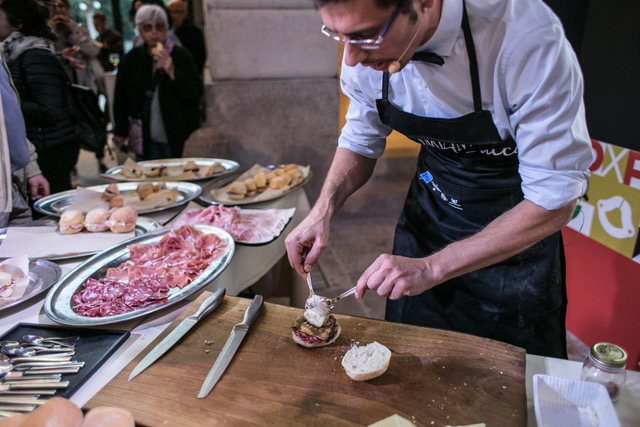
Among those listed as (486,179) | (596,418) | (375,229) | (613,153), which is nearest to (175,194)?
(486,179)

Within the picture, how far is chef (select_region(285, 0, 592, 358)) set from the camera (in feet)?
4.29

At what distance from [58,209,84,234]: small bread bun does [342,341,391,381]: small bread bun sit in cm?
164

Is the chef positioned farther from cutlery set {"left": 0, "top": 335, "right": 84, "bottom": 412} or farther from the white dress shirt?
cutlery set {"left": 0, "top": 335, "right": 84, "bottom": 412}

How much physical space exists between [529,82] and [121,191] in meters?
2.59

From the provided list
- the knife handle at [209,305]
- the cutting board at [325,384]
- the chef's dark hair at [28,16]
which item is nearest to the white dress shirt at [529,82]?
the cutting board at [325,384]

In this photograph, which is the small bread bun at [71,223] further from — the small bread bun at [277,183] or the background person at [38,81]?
the small bread bun at [277,183]

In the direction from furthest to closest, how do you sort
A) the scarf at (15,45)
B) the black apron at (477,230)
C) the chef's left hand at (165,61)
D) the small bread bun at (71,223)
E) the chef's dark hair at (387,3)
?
the chef's left hand at (165,61), the scarf at (15,45), the small bread bun at (71,223), the black apron at (477,230), the chef's dark hair at (387,3)

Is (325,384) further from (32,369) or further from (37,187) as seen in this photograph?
(37,187)

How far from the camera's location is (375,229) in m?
5.50

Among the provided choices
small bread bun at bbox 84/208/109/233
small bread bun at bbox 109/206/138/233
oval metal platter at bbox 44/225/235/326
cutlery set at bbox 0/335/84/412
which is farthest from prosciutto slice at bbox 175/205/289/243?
cutlery set at bbox 0/335/84/412

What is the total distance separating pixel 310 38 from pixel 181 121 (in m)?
1.58

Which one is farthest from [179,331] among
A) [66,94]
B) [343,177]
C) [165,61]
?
[165,61]

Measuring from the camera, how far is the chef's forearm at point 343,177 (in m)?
1.88

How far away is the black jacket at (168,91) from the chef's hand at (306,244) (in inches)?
121
